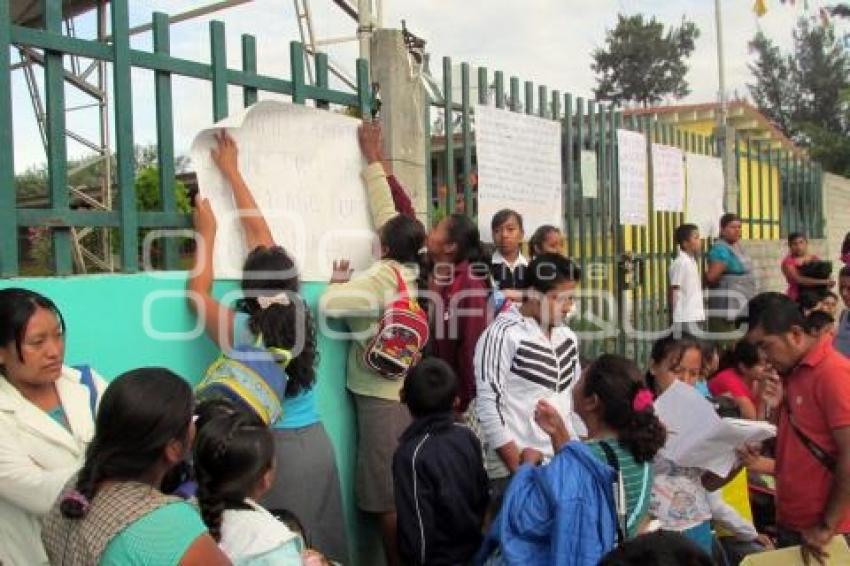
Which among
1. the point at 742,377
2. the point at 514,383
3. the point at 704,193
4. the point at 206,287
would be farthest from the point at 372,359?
the point at 704,193

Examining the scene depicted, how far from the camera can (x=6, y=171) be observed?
2654 mm

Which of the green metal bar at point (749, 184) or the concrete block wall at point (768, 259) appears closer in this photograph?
the green metal bar at point (749, 184)

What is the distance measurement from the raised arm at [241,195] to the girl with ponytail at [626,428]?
4.84 ft

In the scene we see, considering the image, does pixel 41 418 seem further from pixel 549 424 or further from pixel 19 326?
pixel 549 424

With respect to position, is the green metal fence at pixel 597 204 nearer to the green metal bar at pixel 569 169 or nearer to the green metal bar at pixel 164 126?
the green metal bar at pixel 569 169

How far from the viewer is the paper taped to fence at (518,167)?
4.88 m

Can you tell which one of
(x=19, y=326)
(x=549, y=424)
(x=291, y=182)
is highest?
(x=291, y=182)

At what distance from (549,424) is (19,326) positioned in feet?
5.36

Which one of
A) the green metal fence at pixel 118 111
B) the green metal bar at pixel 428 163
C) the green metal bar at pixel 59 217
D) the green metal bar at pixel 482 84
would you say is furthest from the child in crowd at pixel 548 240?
the green metal bar at pixel 59 217

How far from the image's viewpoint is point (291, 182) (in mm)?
3688

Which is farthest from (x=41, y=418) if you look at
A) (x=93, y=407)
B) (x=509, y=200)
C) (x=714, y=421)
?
(x=509, y=200)

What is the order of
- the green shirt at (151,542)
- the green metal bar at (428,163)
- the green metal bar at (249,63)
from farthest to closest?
the green metal bar at (428,163), the green metal bar at (249,63), the green shirt at (151,542)

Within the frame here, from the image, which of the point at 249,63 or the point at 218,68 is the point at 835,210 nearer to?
the point at 249,63

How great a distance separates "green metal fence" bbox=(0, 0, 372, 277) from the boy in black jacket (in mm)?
1069
